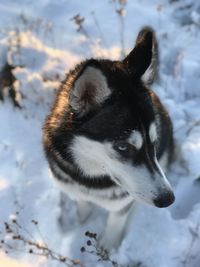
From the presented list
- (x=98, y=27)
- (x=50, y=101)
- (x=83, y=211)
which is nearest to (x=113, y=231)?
(x=83, y=211)

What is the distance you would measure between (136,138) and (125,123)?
0.36 ft

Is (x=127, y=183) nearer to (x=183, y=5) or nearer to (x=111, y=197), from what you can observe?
(x=111, y=197)

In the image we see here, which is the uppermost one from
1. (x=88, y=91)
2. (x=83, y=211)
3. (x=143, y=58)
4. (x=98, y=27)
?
(x=98, y=27)

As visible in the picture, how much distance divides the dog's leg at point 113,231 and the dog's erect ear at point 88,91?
1266mm

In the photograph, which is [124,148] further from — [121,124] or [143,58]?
[143,58]

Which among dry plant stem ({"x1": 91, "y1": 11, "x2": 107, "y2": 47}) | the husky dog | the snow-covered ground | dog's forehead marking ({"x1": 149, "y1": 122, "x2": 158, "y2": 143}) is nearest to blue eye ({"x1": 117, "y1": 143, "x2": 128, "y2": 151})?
the husky dog

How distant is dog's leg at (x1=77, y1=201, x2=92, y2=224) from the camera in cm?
412

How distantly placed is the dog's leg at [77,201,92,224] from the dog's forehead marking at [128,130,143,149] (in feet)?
4.53

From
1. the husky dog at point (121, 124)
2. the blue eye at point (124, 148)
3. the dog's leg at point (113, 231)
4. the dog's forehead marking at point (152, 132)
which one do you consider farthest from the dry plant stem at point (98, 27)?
the blue eye at point (124, 148)

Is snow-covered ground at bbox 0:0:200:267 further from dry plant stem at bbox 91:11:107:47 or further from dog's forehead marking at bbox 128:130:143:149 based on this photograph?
dog's forehead marking at bbox 128:130:143:149

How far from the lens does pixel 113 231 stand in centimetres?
394

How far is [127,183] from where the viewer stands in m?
2.96

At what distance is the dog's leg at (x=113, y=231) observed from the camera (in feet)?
12.7

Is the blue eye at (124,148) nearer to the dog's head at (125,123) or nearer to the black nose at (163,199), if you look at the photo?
the dog's head at (125,123)
